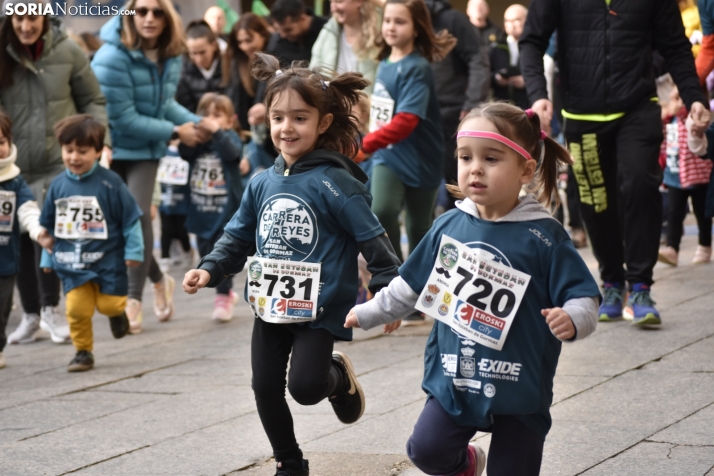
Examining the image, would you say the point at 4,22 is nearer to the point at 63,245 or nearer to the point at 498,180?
the point at 63,245

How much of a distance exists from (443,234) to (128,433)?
2.16 meters

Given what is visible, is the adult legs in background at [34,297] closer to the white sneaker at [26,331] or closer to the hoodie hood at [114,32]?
the white sneaker at [26,331]

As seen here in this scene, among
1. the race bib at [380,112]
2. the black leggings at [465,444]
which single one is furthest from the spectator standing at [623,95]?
the black leggings at [465,444]

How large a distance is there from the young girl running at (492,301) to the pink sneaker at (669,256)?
18.6 feet

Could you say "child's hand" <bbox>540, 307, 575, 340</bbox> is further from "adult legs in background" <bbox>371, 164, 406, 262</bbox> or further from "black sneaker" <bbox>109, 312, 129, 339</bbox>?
"black sneaker" <bbox>109, 312, 129, 339</bbox>

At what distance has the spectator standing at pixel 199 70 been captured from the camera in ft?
32.4

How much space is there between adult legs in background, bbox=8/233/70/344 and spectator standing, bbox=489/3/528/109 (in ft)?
17.7

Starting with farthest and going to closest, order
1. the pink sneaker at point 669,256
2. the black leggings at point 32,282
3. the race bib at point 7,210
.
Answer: the pink sneaker at point 669,256, the black leggings at point 32,282, the race bib at point 7,210

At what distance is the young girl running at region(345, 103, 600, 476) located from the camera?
3152 mm

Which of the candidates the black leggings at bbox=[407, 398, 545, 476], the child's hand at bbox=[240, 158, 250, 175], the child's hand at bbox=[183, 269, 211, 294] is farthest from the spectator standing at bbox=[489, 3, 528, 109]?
the black leggings at bbox=[407, 398, 545, 476]

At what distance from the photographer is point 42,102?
738cm

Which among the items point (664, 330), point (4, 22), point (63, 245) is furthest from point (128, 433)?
point (4, 22)

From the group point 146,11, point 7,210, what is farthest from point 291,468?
point 146,11

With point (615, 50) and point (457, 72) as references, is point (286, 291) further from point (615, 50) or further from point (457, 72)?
point (457, 72)
